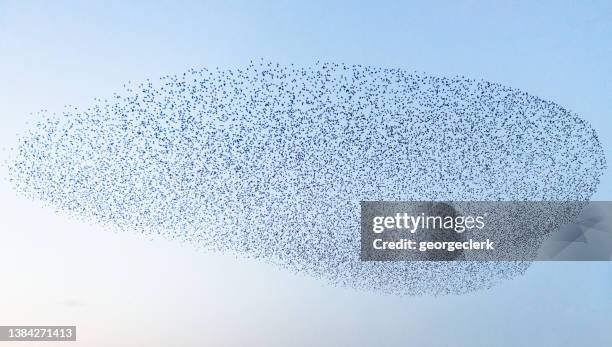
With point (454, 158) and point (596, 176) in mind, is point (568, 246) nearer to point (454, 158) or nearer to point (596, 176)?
point (596, 176)

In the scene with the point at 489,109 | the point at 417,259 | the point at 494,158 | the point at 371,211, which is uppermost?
the point at 489,109

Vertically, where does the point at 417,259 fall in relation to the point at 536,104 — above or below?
below

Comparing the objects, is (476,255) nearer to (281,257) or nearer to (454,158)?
(454,158)

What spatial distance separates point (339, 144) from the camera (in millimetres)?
4473

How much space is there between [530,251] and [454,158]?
0.80m

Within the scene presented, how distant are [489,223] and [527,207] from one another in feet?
1.02

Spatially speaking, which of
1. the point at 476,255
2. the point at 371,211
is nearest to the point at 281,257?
the point at 371,211

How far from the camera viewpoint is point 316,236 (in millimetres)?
4465

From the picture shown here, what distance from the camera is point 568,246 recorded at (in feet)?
14.9

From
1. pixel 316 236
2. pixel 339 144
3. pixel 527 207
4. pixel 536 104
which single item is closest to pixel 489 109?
pixel 536 104

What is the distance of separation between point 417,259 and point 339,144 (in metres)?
0.89

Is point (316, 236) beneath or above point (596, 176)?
beneath

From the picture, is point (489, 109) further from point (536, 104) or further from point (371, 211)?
point (371, 211)

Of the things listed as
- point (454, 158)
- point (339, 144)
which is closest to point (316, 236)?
point (339, 144)
